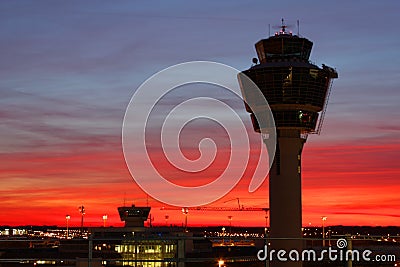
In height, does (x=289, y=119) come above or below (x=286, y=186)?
above

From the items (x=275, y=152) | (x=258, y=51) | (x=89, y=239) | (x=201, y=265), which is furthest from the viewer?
(x=201, y=265)

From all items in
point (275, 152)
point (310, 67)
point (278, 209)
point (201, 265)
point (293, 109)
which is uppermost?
point (310, 67)

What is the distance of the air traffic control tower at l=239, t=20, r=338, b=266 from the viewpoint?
271ft

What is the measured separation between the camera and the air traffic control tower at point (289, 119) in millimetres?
82688

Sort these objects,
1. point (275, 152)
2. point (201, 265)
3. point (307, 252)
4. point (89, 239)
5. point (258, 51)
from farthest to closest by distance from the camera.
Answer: point (201, 265) < point (258, 51) < point (275, 152) < point (307, 252) < point (89, 239)

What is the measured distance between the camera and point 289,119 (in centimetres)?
8331

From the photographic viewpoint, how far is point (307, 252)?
18.0 meters

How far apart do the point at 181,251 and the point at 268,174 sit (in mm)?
71547

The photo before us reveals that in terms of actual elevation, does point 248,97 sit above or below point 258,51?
below

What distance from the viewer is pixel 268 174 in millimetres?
85062

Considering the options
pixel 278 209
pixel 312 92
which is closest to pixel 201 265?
pixel 278 209

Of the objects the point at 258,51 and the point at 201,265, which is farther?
the point at 201,265

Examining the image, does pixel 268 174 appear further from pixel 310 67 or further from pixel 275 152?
pixel 310 67

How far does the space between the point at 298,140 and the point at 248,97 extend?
9668 millimetres
